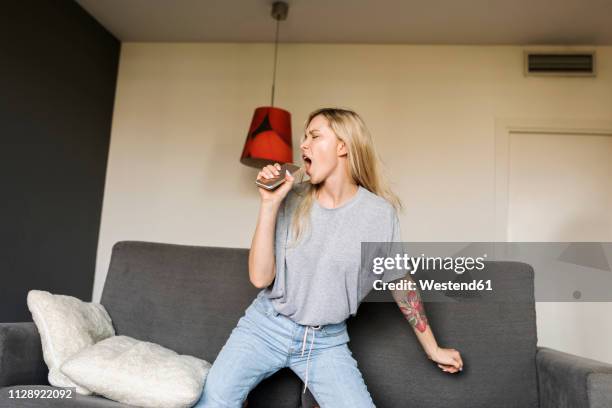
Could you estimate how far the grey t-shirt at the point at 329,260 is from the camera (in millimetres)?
1461

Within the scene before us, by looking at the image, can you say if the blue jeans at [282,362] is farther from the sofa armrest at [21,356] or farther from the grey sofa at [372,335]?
the sofa armrest at [21,356]

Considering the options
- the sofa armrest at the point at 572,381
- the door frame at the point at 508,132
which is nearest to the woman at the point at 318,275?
the sofa armrest at the point at 572,381

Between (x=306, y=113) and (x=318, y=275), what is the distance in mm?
2418

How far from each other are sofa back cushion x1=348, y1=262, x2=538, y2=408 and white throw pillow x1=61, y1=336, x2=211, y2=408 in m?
0.56

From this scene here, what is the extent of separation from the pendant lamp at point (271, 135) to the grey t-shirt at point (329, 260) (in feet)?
5.56

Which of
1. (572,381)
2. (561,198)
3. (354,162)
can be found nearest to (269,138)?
(354,162)

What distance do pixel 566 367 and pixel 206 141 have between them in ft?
9.54

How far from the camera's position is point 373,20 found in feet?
11.3

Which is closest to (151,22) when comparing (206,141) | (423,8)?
(206,141)

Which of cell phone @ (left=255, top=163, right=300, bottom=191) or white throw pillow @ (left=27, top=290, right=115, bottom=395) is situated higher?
cell phone @ (left=255, top=163, right=300, bottom=191)

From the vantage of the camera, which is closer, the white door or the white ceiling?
the white ceiling

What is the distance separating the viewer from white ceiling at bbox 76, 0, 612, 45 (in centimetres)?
320

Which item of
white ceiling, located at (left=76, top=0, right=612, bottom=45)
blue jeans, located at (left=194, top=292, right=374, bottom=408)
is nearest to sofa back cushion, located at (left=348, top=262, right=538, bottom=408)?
blue jeans, located at (left=194, top=292, right=374, bottom=408)

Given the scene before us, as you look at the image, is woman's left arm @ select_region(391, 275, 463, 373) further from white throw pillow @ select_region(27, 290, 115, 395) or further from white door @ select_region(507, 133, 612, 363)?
white door @ select_region(507, 133, 612, 363)
